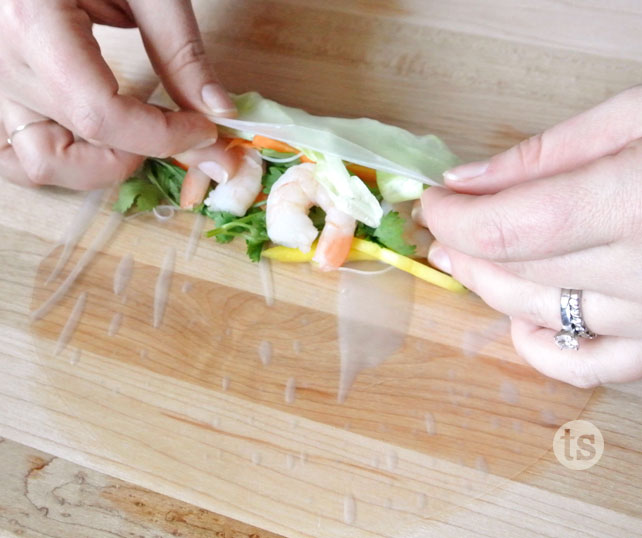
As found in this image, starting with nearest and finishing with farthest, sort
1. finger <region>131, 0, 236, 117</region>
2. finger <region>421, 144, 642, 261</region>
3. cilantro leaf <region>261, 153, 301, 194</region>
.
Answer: finger <region>421, 144, 642, 261</region> → finger <region>131, 0, 236, 117</region> → cilantro leaf <region>261, 153, 301, 194</region>

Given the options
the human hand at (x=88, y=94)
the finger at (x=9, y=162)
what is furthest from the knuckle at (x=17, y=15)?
the finger at (x=9, y=162)

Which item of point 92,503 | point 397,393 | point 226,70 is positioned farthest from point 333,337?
point 226,70

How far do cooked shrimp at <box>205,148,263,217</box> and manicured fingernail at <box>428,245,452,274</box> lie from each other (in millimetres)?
280

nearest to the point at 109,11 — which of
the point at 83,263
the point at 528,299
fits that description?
the point at 83,263

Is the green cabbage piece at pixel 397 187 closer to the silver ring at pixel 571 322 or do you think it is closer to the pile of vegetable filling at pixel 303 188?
the pile of vegetable filling at pixel 303 188

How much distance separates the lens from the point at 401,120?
1248 millimetres

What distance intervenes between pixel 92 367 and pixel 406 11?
0.86 m

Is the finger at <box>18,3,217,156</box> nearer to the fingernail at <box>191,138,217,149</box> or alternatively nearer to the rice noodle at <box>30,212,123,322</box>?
the fingernail at <box>191,138,217,149</box>

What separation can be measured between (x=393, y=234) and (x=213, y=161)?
0.29 metres

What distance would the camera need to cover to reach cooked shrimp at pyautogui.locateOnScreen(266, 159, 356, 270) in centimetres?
107

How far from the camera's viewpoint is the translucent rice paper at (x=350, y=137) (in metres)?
1.07

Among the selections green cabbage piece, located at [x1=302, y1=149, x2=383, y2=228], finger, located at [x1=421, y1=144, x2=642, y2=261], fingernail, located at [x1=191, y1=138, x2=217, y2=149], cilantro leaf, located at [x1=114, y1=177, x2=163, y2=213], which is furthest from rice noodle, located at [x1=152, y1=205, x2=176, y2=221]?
finger, located at [x1=421, y1=144, x2=642, y2=261]

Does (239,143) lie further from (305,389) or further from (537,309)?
(537,309)

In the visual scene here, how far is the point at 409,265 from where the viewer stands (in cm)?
108
